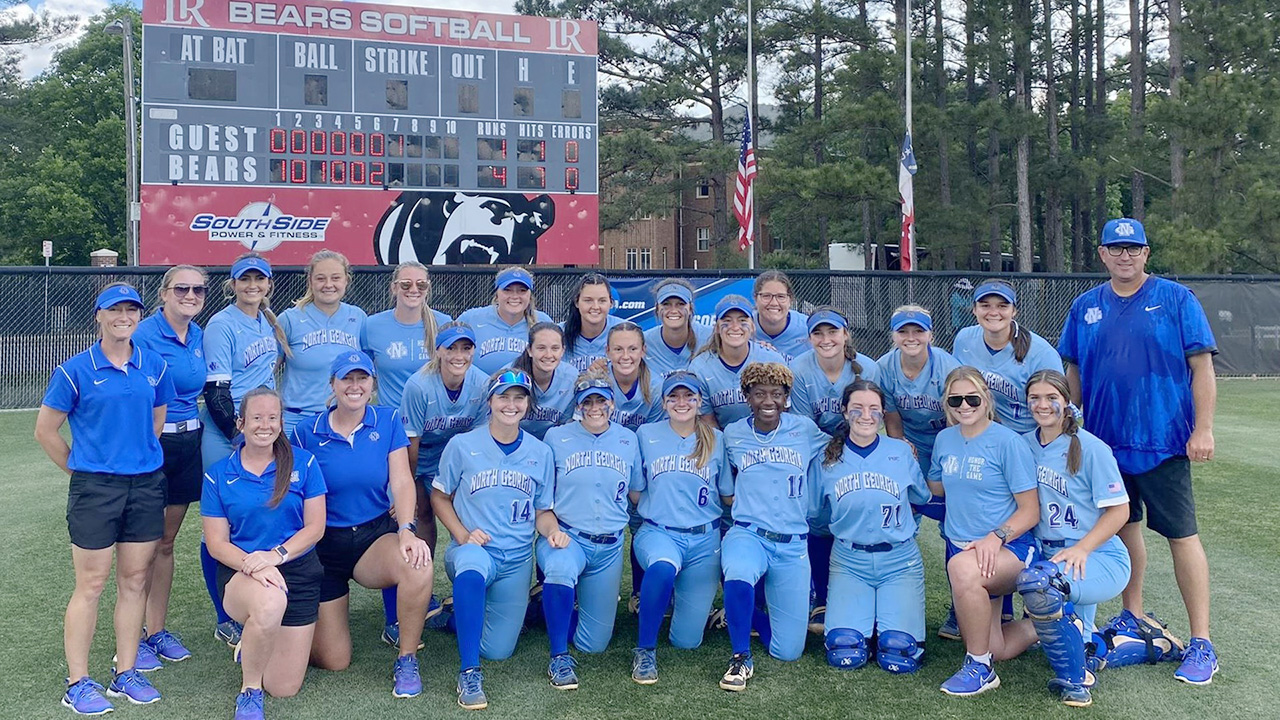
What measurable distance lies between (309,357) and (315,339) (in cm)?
9

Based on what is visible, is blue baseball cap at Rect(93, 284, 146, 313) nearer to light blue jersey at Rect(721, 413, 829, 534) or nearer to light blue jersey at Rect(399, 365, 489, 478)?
light blue jersey at Rect(399, 365, 489, 478)

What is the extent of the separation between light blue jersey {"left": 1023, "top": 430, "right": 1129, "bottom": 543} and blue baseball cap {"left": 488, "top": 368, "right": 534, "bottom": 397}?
216cm

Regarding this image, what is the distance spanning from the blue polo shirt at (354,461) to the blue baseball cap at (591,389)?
778 mm

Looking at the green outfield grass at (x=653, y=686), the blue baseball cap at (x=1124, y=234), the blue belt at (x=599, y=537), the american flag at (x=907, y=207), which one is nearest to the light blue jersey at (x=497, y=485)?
the blue belt at (x=599, y=537)

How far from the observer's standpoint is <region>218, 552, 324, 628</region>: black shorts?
3.83m

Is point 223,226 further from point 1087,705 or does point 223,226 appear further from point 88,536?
point 1087,705

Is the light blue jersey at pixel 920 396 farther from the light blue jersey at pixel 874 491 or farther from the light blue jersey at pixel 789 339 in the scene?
the light blue jersey at pixel 789 339

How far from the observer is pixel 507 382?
13.8 ft

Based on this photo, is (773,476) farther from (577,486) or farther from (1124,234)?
(1124,234)

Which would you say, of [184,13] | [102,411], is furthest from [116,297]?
[184,13]

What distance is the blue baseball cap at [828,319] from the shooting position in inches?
180

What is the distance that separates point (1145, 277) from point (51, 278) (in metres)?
11.5

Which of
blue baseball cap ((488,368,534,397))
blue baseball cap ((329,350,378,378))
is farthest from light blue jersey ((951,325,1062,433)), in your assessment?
blue baseball cap ((329,350,378,378))

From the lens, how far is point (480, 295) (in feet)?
40.9
